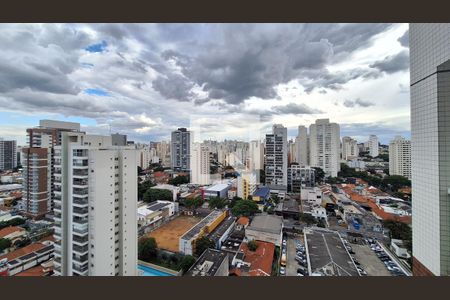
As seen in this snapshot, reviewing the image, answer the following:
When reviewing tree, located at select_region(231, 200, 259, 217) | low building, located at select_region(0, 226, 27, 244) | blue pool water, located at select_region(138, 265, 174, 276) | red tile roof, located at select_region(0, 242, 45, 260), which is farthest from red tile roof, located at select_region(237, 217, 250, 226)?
low building, located at select_region(0, 226, 27, 244)

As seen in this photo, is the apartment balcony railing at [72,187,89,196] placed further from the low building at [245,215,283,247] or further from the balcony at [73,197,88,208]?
the low building at [245,215,283,247]

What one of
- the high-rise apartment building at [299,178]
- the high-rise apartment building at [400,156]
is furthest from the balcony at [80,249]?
the high-rise apartment building at [400,156]

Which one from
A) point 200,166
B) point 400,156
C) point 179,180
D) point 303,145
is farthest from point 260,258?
point 400,156

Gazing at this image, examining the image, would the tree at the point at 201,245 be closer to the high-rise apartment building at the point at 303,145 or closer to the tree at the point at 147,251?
the tree at the point at 147,251

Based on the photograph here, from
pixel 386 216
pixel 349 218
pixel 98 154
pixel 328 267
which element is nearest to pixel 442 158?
pixel 328 267

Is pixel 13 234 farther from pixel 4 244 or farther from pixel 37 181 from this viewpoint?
pixel 37 181

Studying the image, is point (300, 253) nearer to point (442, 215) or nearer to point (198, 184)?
point (442, 215)
